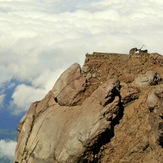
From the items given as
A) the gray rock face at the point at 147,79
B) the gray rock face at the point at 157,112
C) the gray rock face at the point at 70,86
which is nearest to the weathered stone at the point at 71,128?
the gray rock face at the point at 70,86

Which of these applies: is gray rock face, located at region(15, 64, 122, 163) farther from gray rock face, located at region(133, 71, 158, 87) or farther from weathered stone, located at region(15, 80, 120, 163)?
gray rock face, located at region(133, 71, 158, 87)

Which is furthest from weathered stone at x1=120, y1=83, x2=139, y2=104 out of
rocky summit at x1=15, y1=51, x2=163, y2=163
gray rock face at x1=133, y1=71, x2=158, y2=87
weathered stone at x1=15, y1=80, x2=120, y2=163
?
gray rock face at x1=133, y1=71, x2=158, y2=87

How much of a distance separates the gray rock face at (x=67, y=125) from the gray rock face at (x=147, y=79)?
283 cm

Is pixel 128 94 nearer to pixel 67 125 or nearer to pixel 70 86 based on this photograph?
pixel 67 125

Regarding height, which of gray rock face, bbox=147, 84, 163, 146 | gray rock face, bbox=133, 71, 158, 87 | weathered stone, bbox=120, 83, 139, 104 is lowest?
gray rock face, bbox=147, 84, 163, 146

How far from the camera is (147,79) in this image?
25906 mm

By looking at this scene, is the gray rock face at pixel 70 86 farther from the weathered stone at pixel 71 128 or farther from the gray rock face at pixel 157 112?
the gray rock face at pixel 157 112

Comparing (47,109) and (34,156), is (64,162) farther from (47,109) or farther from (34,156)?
(47,109)

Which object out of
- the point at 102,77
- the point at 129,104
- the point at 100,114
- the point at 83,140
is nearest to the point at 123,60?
the point at 102,77

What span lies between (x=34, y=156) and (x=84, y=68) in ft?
38.0

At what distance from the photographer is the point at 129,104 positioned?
2375 cm

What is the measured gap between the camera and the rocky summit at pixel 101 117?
21359 mm

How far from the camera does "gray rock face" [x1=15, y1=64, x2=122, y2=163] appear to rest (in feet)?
71.1

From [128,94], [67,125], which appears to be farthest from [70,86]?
[128,94]
